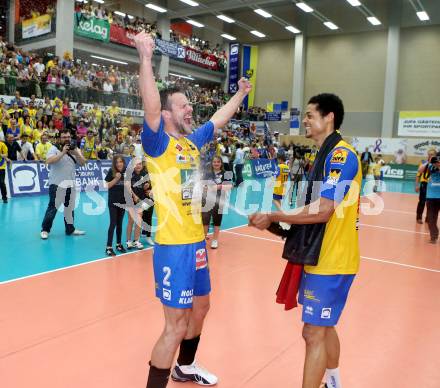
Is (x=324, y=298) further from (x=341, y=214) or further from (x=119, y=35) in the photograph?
(x=119, y=35)

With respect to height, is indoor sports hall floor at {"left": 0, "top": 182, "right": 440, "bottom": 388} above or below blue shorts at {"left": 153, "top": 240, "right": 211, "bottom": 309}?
below

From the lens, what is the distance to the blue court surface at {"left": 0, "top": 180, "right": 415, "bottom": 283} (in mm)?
6242

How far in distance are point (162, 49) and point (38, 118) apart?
14119mm

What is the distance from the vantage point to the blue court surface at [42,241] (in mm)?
6242

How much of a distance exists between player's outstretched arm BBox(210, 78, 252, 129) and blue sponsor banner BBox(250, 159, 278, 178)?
60.1 ft

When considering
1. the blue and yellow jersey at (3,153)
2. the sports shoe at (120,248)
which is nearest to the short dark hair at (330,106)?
the sports shoe at (120,248)

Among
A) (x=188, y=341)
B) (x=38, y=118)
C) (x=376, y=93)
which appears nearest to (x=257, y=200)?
(x=38, y=118)

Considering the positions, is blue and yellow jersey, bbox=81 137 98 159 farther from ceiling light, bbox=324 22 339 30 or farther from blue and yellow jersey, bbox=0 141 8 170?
ceiling light, bbox=324 22 339 30

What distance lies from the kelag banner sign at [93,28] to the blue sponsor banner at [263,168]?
1153 cm

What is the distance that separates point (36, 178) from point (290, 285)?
1149cm

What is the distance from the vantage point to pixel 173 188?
8.87 ft

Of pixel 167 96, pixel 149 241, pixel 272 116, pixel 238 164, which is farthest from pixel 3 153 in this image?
pixel 272 116

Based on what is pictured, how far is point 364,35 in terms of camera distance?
102 ft

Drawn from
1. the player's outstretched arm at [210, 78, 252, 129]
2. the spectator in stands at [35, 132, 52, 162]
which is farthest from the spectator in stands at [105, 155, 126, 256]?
the spectator in stands at [35, 132, 52, 162]
